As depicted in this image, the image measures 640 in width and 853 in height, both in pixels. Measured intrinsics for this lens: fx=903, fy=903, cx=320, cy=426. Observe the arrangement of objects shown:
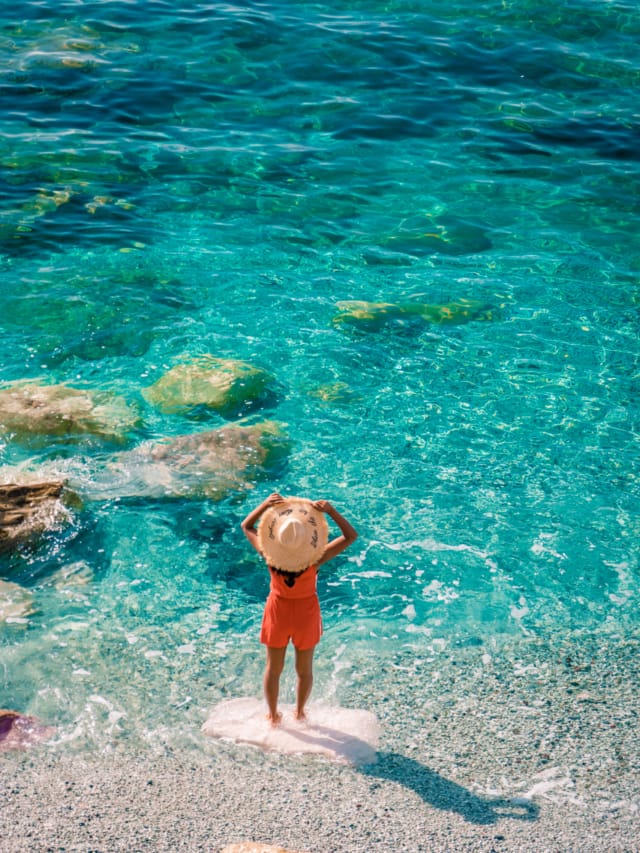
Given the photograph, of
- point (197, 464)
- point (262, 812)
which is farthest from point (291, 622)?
point (197, 464)

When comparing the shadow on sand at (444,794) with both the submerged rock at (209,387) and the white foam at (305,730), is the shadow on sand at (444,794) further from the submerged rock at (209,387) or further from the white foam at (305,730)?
the submerged rock at (209,387)

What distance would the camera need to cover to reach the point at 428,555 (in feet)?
29.3

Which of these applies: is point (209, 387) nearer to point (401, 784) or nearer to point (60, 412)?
point (60, 412)

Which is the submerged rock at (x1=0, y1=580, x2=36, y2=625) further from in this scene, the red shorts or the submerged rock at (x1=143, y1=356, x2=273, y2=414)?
the submerged rock at (x1=143, y1=356, x2=273, y2=414)

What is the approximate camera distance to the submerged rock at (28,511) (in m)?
8.65

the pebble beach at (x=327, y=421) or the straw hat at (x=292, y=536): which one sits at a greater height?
the straw hat at (x=292, y=536)

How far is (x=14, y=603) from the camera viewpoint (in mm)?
8078

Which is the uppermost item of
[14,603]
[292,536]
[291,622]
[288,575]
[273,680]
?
[292,536]

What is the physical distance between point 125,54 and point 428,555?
1633 centimetres

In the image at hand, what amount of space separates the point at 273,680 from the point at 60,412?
524 cm

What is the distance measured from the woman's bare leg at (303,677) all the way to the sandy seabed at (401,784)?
17.6 inches

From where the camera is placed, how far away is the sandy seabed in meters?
5.61

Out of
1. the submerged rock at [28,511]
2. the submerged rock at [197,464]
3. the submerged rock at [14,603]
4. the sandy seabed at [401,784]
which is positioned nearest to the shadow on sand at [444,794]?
the sandy seabed at [401,784]

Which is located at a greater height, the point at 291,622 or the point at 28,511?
the point at 291,622
